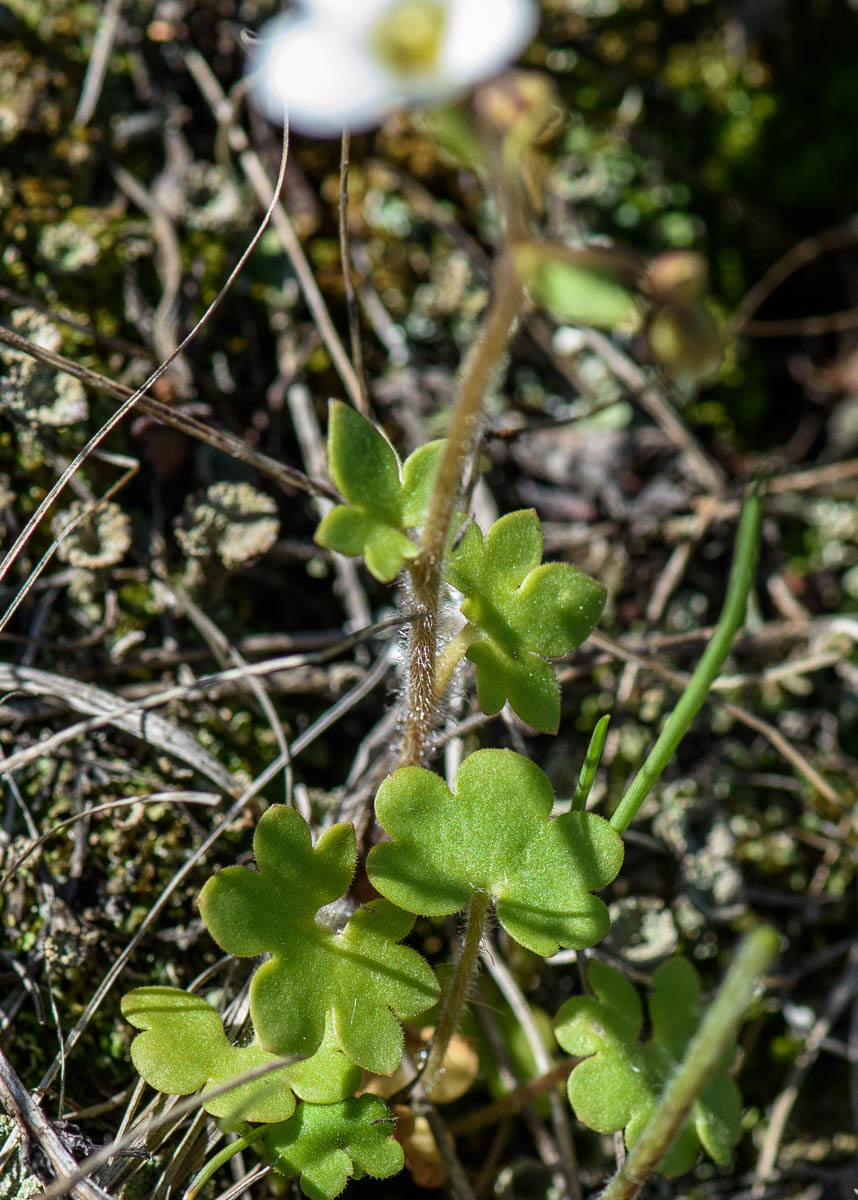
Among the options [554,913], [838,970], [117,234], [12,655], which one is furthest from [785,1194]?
[117,234]

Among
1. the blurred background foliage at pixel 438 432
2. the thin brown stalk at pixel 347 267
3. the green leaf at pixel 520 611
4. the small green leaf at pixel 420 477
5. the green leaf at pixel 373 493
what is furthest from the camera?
the blurred background foliage at pixel 438 432

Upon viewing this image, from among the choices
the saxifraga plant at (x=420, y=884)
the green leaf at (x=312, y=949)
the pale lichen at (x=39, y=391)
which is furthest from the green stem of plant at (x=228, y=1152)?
the pale lichen at (x=39, y=391)

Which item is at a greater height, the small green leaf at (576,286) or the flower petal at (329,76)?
the flower petal at (329,76)

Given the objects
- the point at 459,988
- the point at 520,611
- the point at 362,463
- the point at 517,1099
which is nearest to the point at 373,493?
the point at 362,463

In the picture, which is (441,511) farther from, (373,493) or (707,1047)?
(707,1047)

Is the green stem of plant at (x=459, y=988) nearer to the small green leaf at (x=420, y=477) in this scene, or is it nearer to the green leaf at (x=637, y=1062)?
the green leaf at (x=637, y=1062)

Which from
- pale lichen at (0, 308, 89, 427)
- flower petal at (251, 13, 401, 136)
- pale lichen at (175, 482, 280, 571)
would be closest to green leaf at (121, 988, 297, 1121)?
pale lichen at (175, 482, 280, 571)
